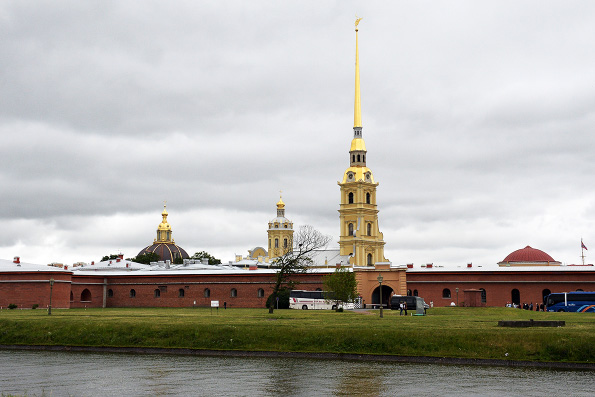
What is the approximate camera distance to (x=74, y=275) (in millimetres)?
72500

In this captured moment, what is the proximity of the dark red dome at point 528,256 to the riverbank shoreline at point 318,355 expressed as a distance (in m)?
75.7

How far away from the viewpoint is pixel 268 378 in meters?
24.9

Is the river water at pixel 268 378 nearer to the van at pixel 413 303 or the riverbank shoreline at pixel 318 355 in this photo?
the riverbank shoreline at pixel 318 355

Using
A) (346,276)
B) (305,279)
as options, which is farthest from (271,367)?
(305,279)

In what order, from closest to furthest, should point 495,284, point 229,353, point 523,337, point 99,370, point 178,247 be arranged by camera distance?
point 99,370
point 523,337
point 229,353
point 495,284
point 178,247

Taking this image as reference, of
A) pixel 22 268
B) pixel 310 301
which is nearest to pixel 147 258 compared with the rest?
pixel 22 268

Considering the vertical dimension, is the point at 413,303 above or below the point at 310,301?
below

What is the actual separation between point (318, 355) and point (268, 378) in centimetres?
683

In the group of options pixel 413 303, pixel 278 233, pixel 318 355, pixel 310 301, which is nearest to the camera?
pixel 318 355

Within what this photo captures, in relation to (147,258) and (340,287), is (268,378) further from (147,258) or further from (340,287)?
(147,258)

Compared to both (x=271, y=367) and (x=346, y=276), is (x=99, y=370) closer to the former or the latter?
(x=271, y=367)

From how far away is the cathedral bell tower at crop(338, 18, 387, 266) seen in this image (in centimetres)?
10769

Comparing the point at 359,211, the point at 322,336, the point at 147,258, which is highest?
the point at 359,211

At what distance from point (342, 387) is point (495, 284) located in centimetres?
4888
